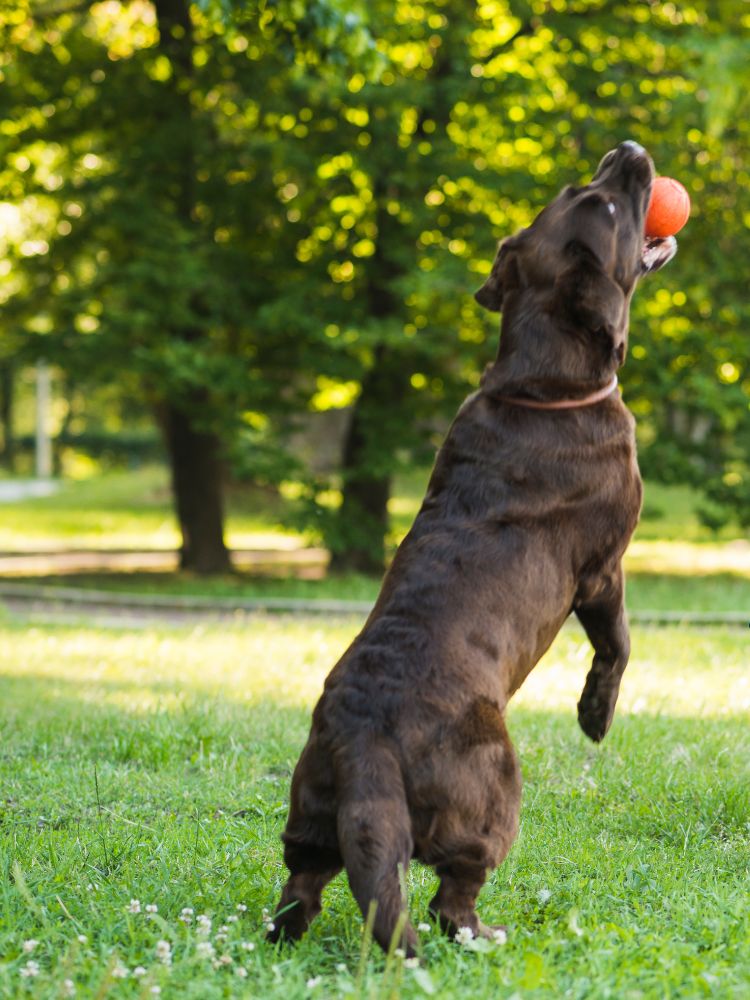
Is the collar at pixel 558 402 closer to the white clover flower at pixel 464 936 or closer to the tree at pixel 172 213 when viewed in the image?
the white clover flower at pixel 464 936

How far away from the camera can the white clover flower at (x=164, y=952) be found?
3275 millimetres

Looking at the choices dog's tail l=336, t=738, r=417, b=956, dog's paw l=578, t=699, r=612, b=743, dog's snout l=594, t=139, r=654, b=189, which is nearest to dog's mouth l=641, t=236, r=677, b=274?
dog's snout l=594, t=139, r=654, b=189

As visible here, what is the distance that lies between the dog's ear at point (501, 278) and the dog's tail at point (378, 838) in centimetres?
172

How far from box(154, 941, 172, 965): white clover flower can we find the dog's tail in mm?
504

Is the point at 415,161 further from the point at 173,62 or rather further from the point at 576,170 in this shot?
the point at 173,62

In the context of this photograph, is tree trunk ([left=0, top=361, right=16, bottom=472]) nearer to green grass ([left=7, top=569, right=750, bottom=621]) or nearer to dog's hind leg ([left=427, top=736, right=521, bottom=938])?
green grass ([left=7, top=569, right=750, bottom=621])

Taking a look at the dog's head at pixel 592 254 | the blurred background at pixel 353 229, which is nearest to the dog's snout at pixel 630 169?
the dog's head at pixel 592 254

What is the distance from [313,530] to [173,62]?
640 centimetres

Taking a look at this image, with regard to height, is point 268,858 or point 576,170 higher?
point 576,170

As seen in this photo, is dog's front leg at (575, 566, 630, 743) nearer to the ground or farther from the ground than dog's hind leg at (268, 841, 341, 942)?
farther from the ground

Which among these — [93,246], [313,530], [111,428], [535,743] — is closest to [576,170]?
[313,530]

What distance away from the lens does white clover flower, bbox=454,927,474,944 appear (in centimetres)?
345

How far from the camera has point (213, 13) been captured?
7.21 metres

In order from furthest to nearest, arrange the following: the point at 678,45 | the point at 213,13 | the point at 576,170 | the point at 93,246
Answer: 1. the point at 93,246
2. the point at 576,170
3. the point at 678,45
4. the point at 213,13
